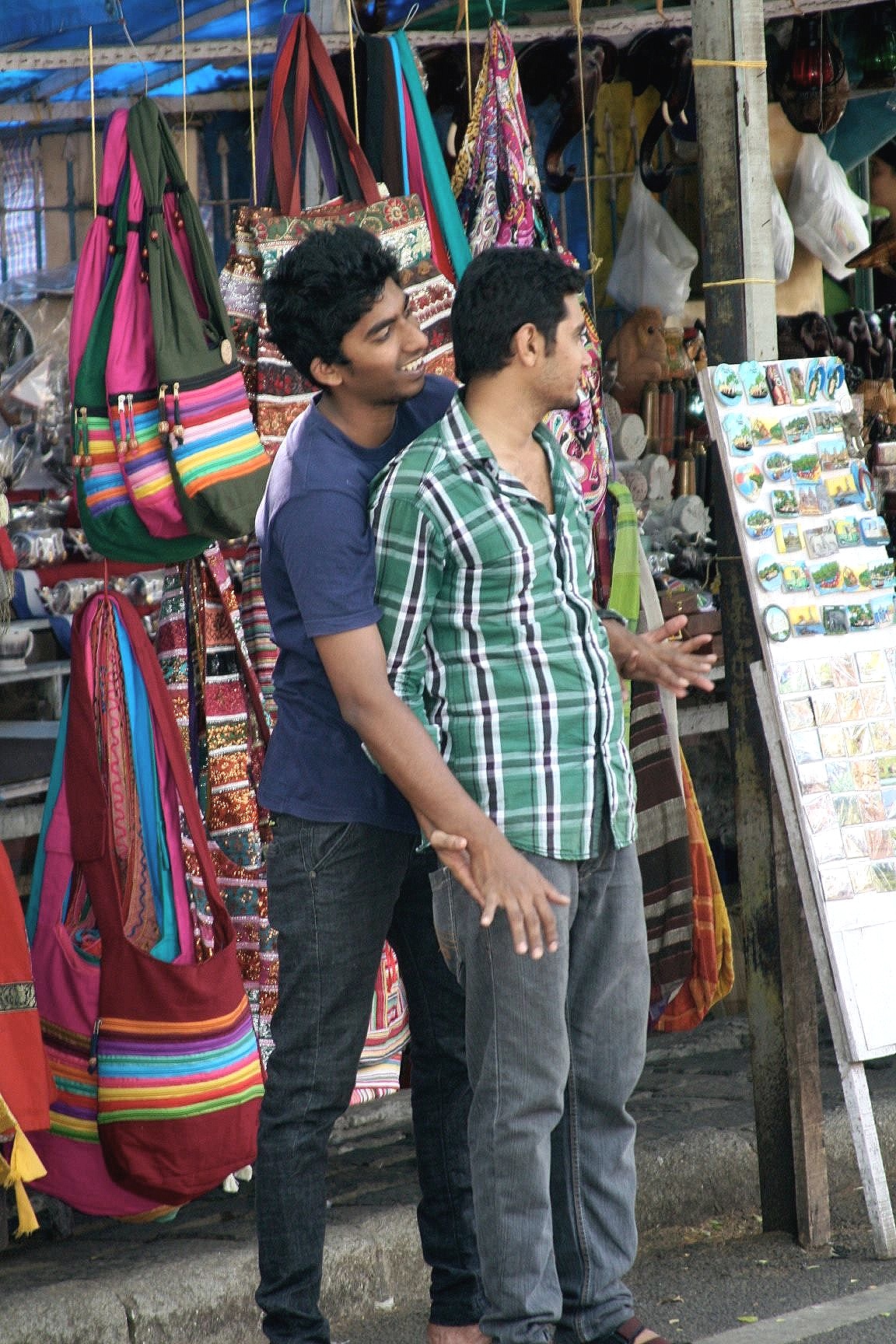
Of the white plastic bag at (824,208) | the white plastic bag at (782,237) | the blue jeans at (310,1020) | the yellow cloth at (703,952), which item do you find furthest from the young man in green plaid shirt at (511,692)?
the white plastic bag at (824,208)

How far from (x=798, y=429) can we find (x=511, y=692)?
1.11 metres

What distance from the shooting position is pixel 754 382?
133 inches

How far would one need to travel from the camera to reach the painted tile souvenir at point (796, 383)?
343 cm

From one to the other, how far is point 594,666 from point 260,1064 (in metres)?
1.21

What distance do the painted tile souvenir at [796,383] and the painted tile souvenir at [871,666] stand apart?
509 mm

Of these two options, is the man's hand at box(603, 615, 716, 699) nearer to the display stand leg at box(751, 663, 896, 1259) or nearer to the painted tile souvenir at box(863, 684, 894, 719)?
the display stand leg at box(751, 663, 896, 1259)

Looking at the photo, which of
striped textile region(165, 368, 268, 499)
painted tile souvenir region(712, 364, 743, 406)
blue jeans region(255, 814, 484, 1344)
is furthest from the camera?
painted tile souvenir region(712, 364, 743, 406)

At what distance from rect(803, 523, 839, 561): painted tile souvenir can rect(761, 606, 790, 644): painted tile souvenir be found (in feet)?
0.45

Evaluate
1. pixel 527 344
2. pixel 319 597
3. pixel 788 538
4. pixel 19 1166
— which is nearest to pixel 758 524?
pixel 788 538

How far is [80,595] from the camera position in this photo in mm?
3877

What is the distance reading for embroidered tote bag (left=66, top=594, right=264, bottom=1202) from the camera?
328 centimetres

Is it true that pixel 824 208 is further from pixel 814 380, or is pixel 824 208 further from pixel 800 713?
pixel 800 713

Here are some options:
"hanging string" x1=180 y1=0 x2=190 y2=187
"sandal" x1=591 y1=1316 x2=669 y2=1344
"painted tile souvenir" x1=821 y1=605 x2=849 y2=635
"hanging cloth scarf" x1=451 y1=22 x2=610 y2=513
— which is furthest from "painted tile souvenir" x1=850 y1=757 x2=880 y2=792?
"hanging string" x1=180 y1=0 x2=190 y2=187

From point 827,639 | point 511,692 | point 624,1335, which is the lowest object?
point 624,1335
